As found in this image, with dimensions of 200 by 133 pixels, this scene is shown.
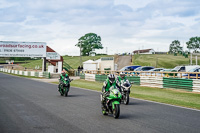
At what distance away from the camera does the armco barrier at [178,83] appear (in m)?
21.6

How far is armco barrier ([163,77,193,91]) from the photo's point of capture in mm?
21562

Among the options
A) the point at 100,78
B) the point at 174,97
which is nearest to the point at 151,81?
the point at 174,97

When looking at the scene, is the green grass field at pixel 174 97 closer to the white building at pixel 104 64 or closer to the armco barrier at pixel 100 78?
the armco barrier at pixel 100 78

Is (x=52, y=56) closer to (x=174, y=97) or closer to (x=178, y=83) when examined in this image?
(x=178, y=83)

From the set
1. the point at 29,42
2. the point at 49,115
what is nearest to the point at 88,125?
the point at 49,115

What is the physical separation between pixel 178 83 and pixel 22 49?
34442mm

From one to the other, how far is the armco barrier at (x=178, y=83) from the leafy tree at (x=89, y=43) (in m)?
108

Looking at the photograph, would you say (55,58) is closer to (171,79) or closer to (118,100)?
(171,79)

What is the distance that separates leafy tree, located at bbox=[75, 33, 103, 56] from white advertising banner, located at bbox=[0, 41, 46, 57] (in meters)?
79.3

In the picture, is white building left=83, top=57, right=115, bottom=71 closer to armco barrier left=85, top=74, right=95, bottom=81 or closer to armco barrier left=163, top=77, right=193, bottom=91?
armco barrier left=85, top=74, right=95, bottom=81

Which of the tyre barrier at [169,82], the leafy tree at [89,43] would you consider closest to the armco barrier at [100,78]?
the tyre barrier at [169,82]

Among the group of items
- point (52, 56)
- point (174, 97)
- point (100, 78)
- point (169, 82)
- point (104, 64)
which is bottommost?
point (174, 97)

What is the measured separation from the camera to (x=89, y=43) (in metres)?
133

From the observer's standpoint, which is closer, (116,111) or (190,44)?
(116,111)
